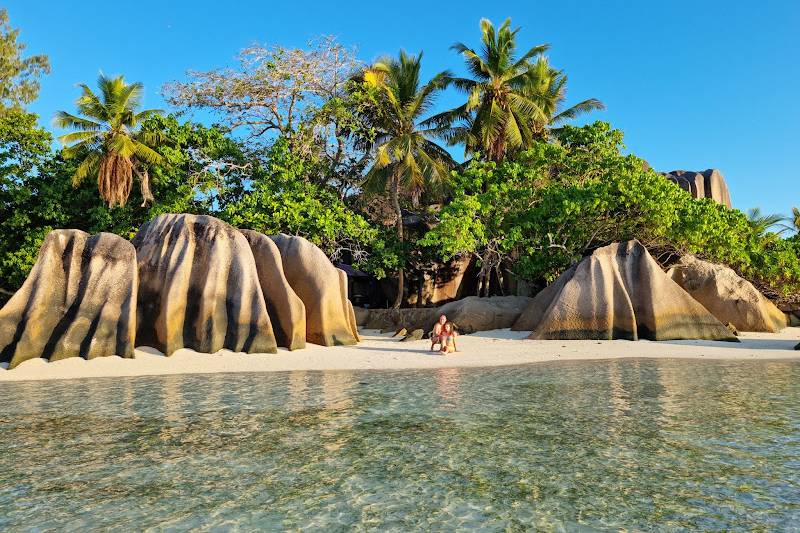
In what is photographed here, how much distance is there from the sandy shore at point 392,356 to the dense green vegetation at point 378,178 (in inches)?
216

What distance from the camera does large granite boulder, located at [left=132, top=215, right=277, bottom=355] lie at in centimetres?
1373

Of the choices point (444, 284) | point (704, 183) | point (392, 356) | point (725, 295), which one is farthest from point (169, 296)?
point (704, 183)

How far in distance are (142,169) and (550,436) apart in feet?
77.3

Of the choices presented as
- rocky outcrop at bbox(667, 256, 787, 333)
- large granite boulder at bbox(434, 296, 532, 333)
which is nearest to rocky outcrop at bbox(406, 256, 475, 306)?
large granite boulder at bbox(434, 296, 532, 333)

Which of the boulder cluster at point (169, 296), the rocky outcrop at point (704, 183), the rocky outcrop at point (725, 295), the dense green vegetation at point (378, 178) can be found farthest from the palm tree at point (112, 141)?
the rocky outcrop at point (704, 183)

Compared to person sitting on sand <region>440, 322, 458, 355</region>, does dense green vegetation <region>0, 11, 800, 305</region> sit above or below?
above

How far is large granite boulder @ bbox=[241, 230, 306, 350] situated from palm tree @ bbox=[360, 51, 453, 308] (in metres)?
10.8

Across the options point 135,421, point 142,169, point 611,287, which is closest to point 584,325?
point 611,287

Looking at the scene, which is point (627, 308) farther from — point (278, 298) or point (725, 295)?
point (278, 298)

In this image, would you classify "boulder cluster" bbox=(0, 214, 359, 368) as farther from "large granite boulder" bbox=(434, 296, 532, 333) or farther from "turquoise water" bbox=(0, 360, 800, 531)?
"large granite boulder" bbox=(434, 296, 532, 333)

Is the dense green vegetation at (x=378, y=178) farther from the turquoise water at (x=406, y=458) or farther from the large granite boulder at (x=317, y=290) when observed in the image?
the turquoise water at (x=406, y=458)

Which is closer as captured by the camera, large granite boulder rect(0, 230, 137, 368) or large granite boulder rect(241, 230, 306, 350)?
Answer: large granite boulder rect(0, 230, 137, 368)

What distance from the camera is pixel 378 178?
2647cm

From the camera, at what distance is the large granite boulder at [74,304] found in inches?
481
